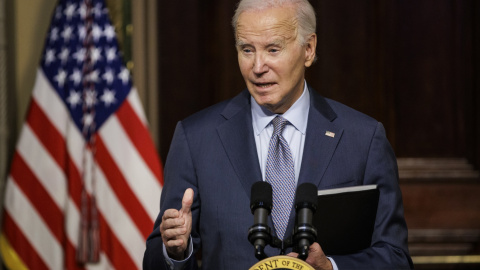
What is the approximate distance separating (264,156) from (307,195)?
0.51 metres

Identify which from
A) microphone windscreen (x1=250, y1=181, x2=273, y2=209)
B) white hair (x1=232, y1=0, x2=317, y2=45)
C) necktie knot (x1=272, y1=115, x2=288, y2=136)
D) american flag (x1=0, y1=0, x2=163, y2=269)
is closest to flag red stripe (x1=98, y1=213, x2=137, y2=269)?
american flag (x1=0, y1=0, x2=163, y2=269)

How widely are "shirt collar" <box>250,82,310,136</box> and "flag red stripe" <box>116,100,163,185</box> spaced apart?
1.29m

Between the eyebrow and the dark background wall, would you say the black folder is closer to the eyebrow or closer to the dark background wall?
the eyebrow

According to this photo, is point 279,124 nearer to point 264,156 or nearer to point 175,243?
point 264,156

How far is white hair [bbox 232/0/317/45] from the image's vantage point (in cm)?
191

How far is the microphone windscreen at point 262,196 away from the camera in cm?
150

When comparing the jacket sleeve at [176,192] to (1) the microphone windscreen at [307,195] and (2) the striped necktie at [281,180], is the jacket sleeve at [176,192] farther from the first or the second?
(1) the microphone windscreen at [307,195]

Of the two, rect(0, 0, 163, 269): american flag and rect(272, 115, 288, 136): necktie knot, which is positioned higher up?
rect(272, 115, 288, 136): necktie knot

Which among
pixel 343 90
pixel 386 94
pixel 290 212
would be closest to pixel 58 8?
pixel 343 90

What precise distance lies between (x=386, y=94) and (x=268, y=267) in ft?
7.58

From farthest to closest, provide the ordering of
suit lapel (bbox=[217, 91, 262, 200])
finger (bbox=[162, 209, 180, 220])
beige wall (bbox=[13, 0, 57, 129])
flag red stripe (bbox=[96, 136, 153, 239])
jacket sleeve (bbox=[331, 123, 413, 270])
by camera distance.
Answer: beige wall (bbox=[13, 0, 57, 129]) → flag red stripe (bbox=[96, 136, 153, 239]) → suit lapel (bbox=[217, 91, 262, 200]) → jacket sleeve (bbox=[331, 123, 413, 270]) → finger (bbox=[162, 209, 180, 220])

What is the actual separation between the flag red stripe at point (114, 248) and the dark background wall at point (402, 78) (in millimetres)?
506

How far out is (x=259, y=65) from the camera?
6.20 ft

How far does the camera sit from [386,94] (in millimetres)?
3586
